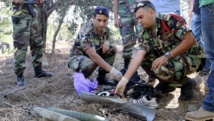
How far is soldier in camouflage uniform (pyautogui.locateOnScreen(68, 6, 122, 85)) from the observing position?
312cm

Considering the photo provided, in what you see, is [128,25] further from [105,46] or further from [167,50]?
[167,50]

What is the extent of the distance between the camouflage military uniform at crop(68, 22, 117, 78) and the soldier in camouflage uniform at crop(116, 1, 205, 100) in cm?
72

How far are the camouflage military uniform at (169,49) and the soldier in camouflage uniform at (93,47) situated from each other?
56 cm

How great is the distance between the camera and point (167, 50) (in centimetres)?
277

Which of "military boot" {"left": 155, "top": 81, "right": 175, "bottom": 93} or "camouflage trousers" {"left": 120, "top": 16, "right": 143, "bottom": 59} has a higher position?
"camouflage trousers" {"left": 120, "top": 16, "right": 143, "bottom": 59}

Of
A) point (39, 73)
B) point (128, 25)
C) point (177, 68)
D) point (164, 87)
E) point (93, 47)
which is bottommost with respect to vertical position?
point (39, 73)

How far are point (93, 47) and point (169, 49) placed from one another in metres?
0.88

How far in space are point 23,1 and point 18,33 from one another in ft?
1.40

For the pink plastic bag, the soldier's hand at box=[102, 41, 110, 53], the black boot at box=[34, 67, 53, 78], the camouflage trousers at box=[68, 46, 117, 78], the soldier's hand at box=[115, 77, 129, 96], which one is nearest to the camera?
the soldier's hand at box=[115, 77, 129, 96]

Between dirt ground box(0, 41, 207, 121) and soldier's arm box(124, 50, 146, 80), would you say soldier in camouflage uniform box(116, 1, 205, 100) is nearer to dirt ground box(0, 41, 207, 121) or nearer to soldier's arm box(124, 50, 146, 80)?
soldier's arm box(124, 50, 146, 80)

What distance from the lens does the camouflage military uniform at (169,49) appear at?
261 cm

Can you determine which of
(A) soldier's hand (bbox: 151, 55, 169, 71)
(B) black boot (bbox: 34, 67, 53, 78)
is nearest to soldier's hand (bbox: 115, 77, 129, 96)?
(A) soldier's hand (bbox: 151, 55, 169, 71)

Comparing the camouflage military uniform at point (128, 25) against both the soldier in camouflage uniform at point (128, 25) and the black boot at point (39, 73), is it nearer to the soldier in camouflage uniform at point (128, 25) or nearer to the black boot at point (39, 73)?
the soldier in camouflage uniform at point (128, 25)

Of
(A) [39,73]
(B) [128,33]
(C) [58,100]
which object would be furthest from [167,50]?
(A) [39,73]
